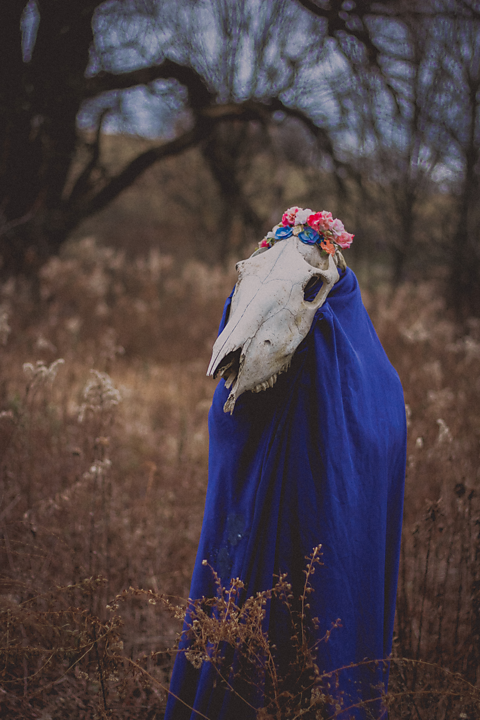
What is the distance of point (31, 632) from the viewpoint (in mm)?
2076

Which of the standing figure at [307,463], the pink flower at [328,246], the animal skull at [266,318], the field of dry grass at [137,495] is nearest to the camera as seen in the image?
the animal skull at [266,318]

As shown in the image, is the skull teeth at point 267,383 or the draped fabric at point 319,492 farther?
Answer: the draped fabric at point 319,492

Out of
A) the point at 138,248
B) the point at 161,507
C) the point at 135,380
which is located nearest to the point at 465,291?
the point at 135,380

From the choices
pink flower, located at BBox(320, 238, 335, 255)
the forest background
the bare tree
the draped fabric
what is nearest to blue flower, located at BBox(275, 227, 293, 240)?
pink flower, located at BBox(320, 238, 335, 255)

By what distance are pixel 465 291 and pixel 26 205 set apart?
6.19 m

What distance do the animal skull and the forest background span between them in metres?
0.62

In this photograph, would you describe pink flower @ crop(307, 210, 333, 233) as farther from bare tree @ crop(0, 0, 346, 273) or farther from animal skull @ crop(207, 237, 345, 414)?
bare tree @ crop(0, 0, 346, 273)

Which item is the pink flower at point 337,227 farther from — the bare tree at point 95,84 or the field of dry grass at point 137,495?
the bare tree at point 95,84

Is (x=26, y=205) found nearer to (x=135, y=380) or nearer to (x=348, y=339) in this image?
(x=135, y=380)

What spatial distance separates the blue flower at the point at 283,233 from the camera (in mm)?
1504

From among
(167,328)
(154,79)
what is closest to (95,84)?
(154,79)

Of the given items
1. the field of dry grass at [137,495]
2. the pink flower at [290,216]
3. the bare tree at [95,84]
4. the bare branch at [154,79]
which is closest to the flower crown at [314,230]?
the pink flower at [290,216]

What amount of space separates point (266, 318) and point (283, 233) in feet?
1.17

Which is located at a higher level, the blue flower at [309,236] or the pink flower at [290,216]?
the pink flower at [290,216]
